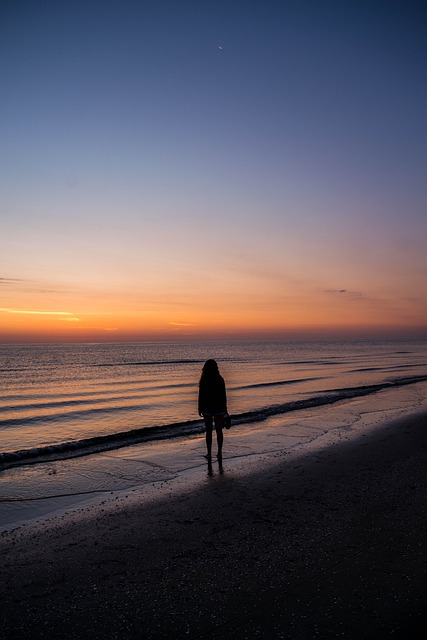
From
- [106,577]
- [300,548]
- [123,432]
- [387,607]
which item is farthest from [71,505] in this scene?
[123,432]

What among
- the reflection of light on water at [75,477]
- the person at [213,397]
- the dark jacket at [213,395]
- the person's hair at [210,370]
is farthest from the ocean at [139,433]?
the person's hair at [210,370]

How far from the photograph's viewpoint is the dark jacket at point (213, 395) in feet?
32.9

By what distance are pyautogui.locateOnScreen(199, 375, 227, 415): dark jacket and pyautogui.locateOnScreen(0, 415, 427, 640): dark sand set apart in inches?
87.1

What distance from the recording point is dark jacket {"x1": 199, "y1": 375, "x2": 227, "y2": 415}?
32.9ft

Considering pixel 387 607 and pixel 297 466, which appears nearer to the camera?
pixel 387 607

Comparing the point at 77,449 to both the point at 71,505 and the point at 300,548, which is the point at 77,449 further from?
the point at 300,548

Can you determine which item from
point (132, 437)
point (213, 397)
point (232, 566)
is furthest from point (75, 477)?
point (232, 566)

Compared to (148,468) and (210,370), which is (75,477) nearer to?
(148,468)

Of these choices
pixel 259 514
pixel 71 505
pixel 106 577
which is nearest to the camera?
pixel 106 577

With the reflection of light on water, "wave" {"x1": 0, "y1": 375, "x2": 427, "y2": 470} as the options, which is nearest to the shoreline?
the reflection of light on water

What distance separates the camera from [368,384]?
1179 inches

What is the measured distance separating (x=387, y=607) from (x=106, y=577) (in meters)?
3.12

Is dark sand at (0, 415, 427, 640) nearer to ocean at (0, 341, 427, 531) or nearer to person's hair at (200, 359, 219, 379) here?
ocean at (0, 341, 427, 531)

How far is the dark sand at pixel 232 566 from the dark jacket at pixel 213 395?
87.1 inches
